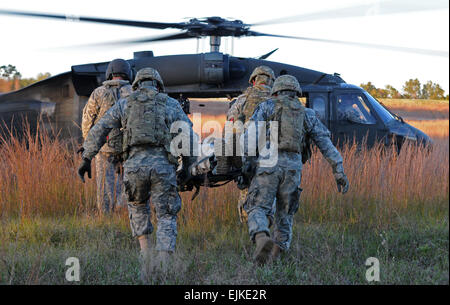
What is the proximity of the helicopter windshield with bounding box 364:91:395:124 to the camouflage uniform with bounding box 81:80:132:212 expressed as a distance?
4.40 metres

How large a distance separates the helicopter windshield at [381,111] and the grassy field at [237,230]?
167cm

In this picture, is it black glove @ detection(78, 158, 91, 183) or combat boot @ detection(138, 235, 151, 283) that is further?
black glove @ detection(78, 158, 91, 183)

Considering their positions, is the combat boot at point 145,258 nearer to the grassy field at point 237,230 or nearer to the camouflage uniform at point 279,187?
the grassy field at point 237,230

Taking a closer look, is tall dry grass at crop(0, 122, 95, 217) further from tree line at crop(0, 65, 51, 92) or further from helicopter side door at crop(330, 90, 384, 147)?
helicopter side door at crop(330, 90, 384, 147)

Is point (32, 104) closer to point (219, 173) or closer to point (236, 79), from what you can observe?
point (236, 79)

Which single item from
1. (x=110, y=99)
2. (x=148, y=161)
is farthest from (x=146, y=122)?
(x=110, y=99)

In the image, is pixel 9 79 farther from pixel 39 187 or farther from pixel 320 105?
pixel 320 105

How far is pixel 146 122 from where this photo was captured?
4.18 metres

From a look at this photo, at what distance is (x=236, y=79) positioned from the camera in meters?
8.55

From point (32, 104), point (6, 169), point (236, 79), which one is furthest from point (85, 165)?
point (32, 104)

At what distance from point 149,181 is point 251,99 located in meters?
1.61

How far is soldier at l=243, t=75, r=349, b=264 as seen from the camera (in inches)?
169

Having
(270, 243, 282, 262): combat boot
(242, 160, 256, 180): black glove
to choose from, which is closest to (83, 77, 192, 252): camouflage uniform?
(242, 160, 256, 180): black glove
